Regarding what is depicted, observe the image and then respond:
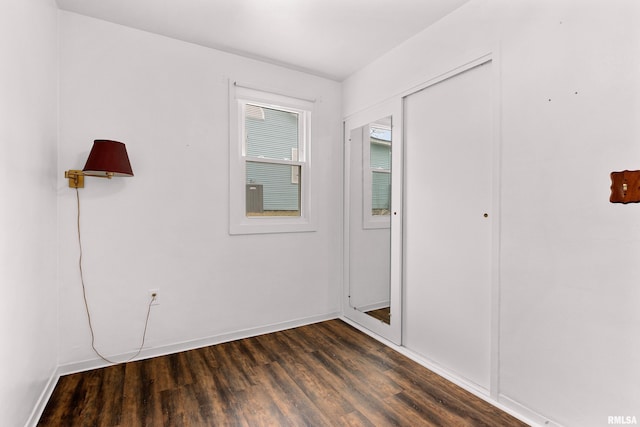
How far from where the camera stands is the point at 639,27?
4.61 ft

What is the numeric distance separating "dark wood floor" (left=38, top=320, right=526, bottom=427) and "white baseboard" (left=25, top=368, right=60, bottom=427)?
33 millimetres

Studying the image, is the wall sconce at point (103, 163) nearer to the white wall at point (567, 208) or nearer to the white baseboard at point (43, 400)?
the white baseboard at point (43, 400)

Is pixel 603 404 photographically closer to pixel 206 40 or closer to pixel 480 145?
pixel 480 145

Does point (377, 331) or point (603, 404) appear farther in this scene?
point (377, 331)

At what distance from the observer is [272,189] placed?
10.5ft

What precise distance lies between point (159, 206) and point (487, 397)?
8.97ft

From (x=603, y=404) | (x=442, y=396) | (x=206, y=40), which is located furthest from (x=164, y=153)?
(x=603, y=404)

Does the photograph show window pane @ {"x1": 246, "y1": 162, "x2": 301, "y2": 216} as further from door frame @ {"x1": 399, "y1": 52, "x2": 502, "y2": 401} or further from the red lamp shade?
door frame @ {"x1": 399, "y1": 52, "x2": 502, "y2": 401}

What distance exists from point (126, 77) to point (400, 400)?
3.06 m

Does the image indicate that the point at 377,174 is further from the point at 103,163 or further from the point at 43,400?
the point at 43,400

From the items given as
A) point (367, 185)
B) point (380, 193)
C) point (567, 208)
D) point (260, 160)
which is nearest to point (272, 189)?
point (260, 160)

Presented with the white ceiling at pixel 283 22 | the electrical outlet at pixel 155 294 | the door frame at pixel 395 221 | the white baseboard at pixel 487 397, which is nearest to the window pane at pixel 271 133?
the white ceiling at pixel 283 22

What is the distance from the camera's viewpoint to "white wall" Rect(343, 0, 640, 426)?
145cm

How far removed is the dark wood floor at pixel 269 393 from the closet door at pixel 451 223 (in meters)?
0.29
